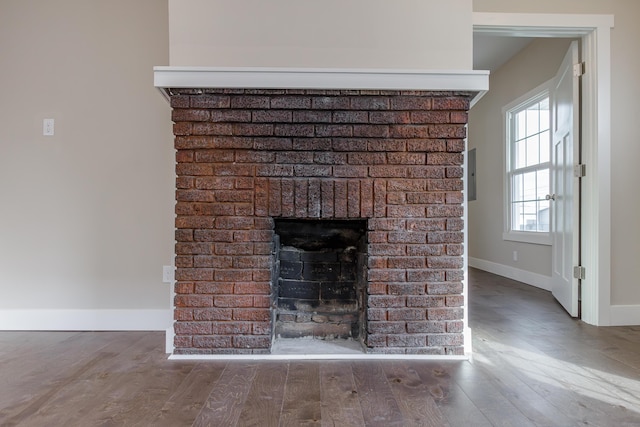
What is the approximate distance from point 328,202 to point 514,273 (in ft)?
10.8

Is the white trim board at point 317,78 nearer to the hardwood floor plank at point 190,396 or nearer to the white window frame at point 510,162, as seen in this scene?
the hardwood floor plank at point 190,396

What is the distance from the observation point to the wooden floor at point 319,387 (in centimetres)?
126

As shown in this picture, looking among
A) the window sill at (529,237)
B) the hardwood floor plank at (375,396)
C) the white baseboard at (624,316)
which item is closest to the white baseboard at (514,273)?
the window sill at (529,237)

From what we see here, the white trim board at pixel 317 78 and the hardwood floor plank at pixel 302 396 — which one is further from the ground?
the white trim board at pixel 317 78

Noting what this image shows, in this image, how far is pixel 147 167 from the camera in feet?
7.45

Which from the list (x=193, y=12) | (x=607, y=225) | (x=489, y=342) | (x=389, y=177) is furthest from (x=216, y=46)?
(x=607, y=225)

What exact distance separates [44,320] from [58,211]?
693 millimetres

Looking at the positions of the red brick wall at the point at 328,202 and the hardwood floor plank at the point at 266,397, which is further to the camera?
the red brick wall at the point at 328,202

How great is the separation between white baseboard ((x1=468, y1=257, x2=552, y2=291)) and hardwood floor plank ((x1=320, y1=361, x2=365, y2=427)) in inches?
110

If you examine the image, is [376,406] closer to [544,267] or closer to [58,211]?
[58,211]

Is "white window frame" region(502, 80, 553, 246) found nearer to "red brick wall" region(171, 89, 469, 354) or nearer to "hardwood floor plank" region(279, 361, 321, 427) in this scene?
"red brick wall" region(171, 89, 469, 354)

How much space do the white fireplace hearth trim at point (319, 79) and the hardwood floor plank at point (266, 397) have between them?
1.34 meters

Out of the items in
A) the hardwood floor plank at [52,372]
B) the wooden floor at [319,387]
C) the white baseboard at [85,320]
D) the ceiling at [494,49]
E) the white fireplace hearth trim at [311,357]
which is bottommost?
the hardwood floor plank at [52,372]

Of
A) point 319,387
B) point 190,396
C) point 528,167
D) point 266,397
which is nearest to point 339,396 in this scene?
point 319,387
